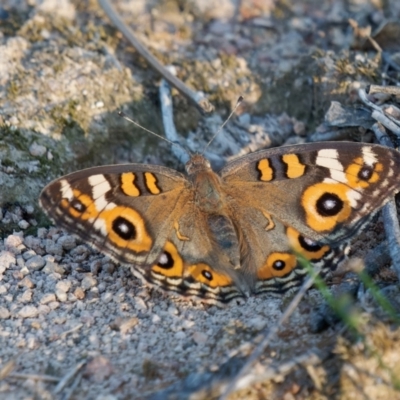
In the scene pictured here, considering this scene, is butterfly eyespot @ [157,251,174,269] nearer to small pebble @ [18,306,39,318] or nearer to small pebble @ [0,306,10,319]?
small pebble @ [18,306,39,318]

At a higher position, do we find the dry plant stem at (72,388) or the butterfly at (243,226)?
the butterfly at (243,226)

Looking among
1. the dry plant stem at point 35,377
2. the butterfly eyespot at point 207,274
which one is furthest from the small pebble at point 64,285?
the butterfly eyespot at point 207,274

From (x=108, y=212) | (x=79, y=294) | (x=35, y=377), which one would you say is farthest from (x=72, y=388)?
(x=108, y=212)

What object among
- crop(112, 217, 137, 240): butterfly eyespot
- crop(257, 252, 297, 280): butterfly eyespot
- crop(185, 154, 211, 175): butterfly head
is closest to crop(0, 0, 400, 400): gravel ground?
crop(257, 252, 297, 280): butterfly eyespot

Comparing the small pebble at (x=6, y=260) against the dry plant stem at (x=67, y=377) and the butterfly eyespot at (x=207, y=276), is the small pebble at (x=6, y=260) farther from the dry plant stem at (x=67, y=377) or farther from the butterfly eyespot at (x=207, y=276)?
the butterfly eyespot at (x=207, y=276)

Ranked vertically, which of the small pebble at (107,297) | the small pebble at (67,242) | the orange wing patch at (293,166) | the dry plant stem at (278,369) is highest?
the orange wing patch at (293,166)

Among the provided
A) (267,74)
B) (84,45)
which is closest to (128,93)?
(84,45)
